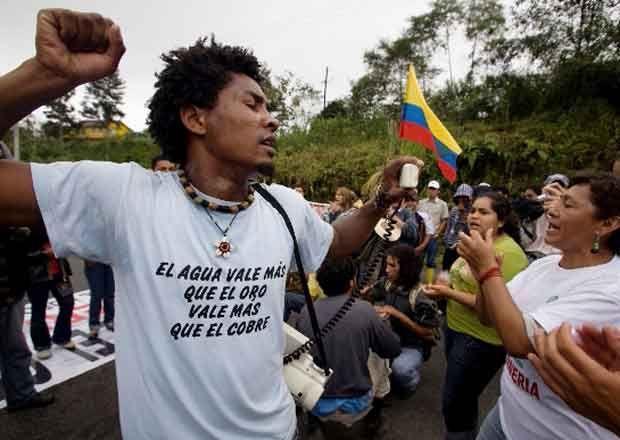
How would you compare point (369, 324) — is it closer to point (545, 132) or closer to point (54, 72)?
point (54, 72)

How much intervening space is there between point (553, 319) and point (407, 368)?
2.00 metres

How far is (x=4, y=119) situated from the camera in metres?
0.94

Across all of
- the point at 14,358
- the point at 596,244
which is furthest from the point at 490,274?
the point at 14,358

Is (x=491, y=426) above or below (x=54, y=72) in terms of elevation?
below

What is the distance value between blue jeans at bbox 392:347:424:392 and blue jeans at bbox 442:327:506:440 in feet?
2.46

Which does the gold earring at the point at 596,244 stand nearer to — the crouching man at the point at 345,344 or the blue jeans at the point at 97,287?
the crouching man at the point at 345,344

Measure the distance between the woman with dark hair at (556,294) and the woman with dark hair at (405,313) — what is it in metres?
1.31

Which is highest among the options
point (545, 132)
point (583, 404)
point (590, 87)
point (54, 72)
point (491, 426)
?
point (590, 87)

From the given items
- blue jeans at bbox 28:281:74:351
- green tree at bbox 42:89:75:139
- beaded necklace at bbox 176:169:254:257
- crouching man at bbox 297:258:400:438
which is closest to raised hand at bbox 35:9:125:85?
beaded necklace at bbox 176:169:254:257

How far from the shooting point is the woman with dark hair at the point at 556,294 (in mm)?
1493

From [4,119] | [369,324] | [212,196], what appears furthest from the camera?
[369,324]

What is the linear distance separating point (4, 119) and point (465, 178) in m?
11.9

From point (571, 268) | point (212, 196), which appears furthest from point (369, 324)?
point (212, 196)

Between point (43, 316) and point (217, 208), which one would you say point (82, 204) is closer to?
point (217, 208)
